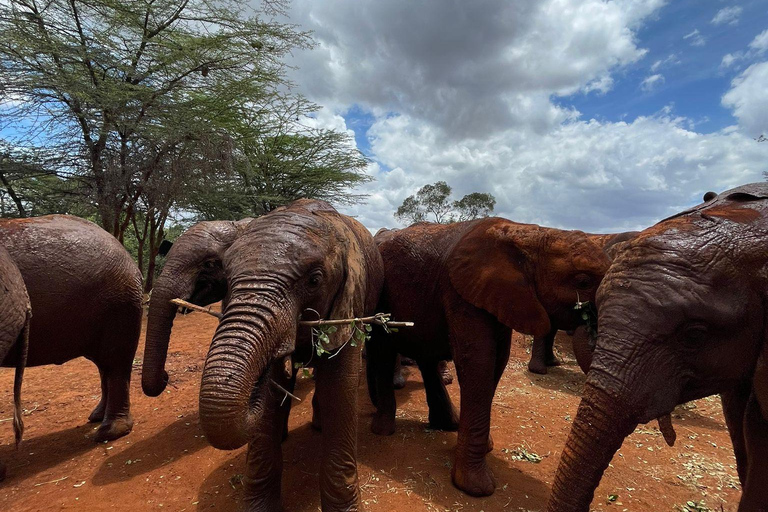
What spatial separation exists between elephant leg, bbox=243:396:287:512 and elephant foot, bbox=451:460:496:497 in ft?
5.79

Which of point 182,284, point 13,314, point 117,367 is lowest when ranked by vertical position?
point 117,367

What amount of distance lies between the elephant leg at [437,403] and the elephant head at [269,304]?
8.12 ft

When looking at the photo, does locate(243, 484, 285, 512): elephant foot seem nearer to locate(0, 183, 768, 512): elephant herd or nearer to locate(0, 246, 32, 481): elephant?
locate(0, 183, 768, 512): elephant herd

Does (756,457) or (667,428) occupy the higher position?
(667,428)

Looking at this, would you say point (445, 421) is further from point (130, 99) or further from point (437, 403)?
point (130, 99)

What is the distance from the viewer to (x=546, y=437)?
5.14 m

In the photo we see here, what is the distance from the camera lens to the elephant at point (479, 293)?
11.9ft

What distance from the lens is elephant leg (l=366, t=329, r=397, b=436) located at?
5.13 meters

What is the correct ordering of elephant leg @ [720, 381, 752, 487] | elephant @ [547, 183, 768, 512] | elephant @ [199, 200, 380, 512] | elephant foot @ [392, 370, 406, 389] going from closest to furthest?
elephant @ [547, 183, 768, 512] < elephant @ [199, 200, 380, 512] < elephant leg @ [720, 381, 752, 487] < elephant foot @ [392, 370, 406, 389]

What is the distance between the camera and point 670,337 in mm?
1866

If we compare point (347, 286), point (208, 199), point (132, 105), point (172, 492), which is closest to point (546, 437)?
point (347, 286)

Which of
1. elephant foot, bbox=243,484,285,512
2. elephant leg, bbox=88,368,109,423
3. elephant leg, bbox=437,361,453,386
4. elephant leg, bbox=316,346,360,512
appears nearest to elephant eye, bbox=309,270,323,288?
elephant leg, bbox=316,346,360,512

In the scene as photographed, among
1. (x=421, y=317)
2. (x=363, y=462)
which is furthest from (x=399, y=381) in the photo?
(x=421, y=317)

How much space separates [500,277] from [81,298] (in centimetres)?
461
